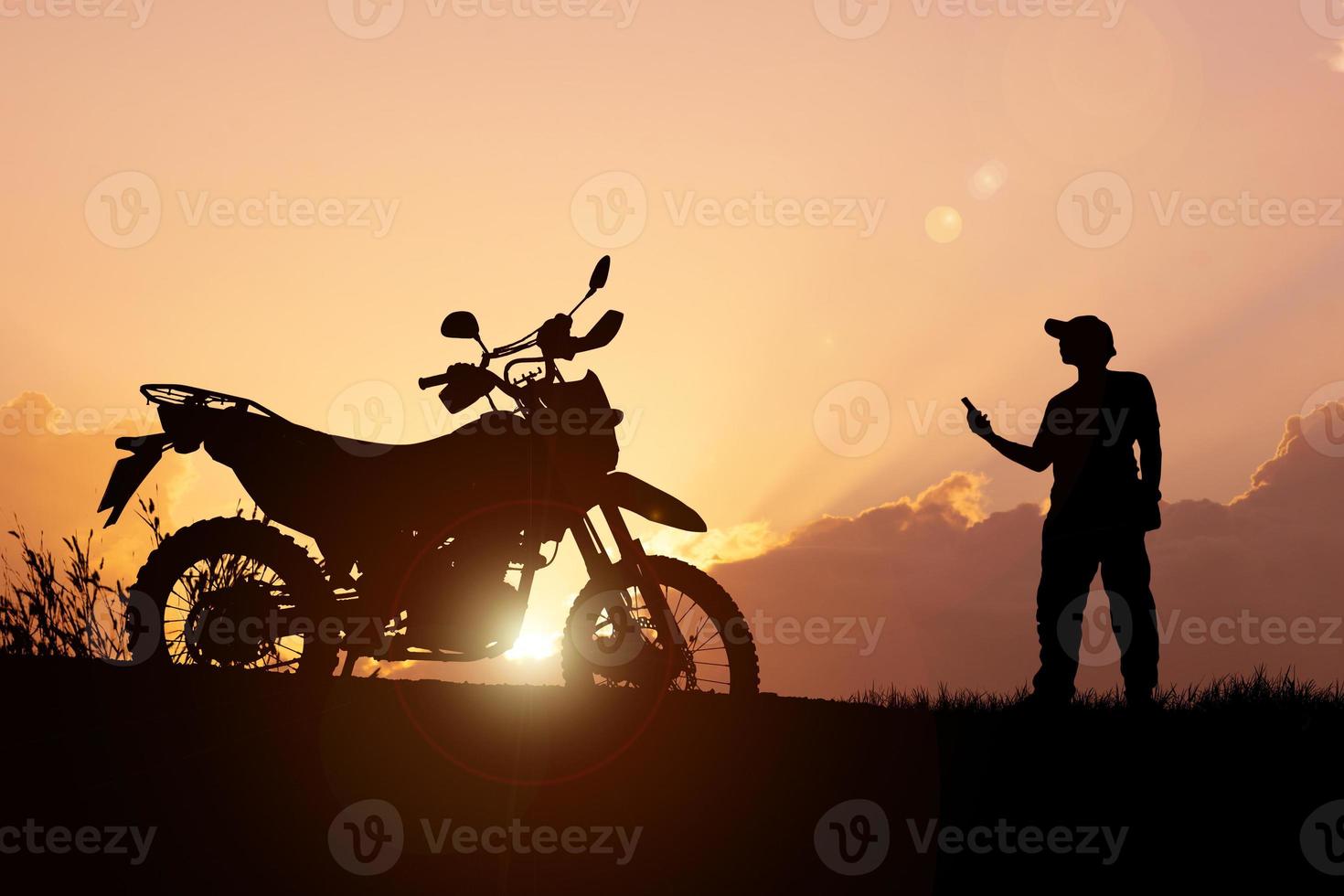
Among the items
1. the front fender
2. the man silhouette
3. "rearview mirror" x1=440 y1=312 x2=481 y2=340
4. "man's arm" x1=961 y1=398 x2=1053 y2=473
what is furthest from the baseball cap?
"rearview mirror" x1=440 y1=312 x2=481 y2=340

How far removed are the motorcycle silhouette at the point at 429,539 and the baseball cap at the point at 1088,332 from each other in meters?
2.77

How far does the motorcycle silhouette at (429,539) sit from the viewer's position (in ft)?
22.2

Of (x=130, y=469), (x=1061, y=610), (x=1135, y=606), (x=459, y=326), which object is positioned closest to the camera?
(x=459, y=326)

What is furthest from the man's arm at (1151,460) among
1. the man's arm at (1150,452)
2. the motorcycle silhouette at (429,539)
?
the motorcycle silhouette at (429,539)

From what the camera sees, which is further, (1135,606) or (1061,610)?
(1061,610)

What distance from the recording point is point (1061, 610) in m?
7.52

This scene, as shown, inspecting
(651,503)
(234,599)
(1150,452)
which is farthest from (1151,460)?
(234,599)

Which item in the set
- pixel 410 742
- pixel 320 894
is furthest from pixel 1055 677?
pixel 320 894

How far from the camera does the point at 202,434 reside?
6.95 metres

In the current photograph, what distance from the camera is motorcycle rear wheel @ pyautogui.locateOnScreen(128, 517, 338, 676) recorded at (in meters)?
6.76

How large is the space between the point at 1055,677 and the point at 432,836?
4401mm

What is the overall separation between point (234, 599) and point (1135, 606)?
5435 millimetres

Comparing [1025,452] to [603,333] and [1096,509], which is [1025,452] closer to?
[1096,509]

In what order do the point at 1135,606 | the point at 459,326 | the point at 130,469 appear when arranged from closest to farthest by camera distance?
the point at 459,326, the point at 130,469, the point at 1135,606
